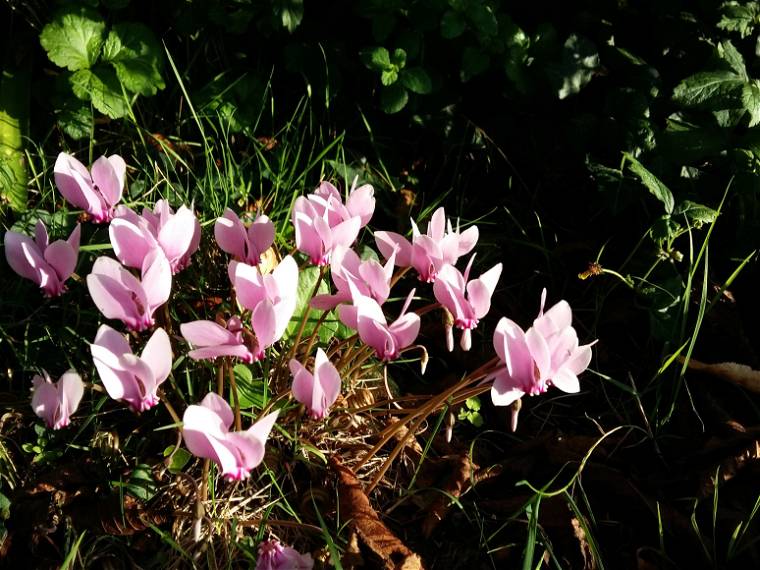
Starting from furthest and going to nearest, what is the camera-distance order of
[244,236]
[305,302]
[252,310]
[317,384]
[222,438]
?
[305,302]
[244,236]
[252,310]
[317,384]
[222,438]

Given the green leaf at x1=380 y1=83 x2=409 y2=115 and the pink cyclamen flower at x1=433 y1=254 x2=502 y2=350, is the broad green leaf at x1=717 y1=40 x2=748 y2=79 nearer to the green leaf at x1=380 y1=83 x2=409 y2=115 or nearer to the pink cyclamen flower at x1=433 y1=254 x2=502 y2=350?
the green leaf at x1=380 y1=83 x2=409 y2=115

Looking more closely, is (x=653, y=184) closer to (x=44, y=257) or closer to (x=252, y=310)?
(x=252, y=310)

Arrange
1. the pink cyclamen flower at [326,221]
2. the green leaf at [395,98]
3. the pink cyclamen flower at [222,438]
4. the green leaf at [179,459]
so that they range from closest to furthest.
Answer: the pink cyclamen flower at [222,438], the pink cyclamen flower at [326,221], the green leaf at [179,459], the green leaf at [395,98]

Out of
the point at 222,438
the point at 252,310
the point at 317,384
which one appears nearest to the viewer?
the point at 222,438

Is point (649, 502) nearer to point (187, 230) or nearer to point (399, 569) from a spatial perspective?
point (399, 569)

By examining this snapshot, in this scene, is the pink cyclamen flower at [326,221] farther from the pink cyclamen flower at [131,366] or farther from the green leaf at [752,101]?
the green leaf at [752,101]

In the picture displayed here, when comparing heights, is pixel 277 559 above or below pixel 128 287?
below

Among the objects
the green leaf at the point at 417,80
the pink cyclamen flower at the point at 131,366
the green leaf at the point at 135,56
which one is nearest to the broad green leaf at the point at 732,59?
the green leaf at the point at 417,80

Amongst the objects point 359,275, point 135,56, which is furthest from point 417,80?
point 359,275
